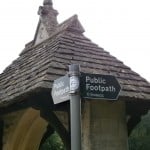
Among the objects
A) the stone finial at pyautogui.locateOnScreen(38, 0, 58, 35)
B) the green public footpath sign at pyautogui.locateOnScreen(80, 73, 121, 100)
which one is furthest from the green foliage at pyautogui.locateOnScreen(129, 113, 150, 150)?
the green public footpath sign at pyautogui.locateOnScreen(80, 73, 121, 100)

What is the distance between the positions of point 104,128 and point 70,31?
2558mm

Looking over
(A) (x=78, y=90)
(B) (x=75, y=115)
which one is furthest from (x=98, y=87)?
(B) (x=75, y=115)

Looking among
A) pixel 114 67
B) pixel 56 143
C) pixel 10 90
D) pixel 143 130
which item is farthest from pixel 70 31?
pixel 143 130

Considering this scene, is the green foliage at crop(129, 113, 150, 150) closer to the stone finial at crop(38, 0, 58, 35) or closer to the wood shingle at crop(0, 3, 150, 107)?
the stone finial at crop(38, 0, 58, 35)

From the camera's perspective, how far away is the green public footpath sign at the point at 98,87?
11.9 ft

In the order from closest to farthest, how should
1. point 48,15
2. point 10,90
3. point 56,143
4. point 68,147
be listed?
point 68,147, point 10,90, point 48,15, point 56,143

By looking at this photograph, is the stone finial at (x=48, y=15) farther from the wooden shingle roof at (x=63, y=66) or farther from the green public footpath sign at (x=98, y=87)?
the green public footpath sign at (x=98, y=87)

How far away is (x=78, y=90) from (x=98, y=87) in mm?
263

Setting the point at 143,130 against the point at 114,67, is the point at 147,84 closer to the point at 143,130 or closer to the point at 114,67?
the point at 114,67

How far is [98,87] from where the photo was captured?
3.71 metres

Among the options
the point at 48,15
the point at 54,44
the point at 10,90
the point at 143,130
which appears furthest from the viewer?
the point at 143,130

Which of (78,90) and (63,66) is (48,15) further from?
(78,90)

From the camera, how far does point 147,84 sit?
7.52m

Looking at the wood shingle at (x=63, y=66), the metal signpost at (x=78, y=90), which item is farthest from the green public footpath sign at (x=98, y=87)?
the wood shingle at (x=63, y=66)
